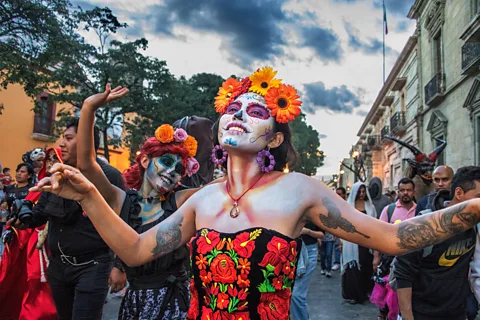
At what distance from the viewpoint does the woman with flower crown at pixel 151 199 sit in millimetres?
2775

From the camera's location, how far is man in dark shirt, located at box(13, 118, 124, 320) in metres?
3.25

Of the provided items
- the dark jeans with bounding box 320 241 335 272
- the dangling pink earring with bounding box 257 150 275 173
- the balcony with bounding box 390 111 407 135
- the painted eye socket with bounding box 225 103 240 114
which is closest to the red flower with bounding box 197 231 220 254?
the dangling pink earring with bounding box 257 150 275 173

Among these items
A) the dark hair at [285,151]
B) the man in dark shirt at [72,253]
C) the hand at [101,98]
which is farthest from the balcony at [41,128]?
the dark hair at [285,151]

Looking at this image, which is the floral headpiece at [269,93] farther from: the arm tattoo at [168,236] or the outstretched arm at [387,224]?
the arm tattoo at [168,236]

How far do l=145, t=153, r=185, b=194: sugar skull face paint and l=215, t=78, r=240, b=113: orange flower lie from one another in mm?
864

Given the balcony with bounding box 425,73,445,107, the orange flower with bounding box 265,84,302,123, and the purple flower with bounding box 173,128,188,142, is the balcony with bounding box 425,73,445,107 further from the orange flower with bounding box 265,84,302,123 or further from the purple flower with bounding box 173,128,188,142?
the orange flower with bounding box 265,84,302,123

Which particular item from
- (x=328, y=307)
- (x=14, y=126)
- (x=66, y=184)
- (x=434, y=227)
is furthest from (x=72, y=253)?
(x=14, y=126)

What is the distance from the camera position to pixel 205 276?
6.60 ft

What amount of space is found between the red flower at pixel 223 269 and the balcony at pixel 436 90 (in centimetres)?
1647

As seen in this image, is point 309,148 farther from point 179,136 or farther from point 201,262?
point 201,262

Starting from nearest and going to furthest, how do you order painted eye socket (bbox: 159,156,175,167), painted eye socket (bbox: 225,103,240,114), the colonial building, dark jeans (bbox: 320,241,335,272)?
1. painted eye socket (bbox: 225,103,240,114)
2. painted eye socket (bbox: 159,156,175,167)
3. dark jeans (bbox: 320,241,335,272)
4. the colonial building

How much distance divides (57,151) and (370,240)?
7.34 ft

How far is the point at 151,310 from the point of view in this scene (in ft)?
9.14

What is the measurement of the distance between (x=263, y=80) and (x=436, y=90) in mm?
16336
